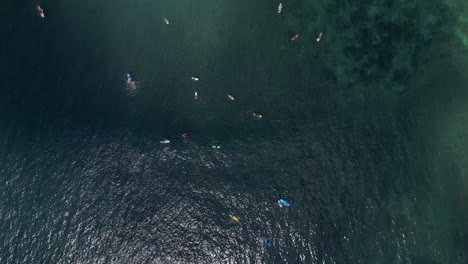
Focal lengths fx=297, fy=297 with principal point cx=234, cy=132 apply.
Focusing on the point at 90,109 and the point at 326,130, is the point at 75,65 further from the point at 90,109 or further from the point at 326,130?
the point at 326,130

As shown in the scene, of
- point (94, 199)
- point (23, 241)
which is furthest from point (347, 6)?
point (23, 241)

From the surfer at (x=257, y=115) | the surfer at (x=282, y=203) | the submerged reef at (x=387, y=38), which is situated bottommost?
the surfer at (x=282, y=203)

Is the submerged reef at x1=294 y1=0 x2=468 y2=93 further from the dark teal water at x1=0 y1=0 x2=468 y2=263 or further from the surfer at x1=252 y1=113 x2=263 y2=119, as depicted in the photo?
the surfer at x1=252 y1=113 x2=263 y2=119

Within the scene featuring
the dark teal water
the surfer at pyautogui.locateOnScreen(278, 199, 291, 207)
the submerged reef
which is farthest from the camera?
the submerged reef

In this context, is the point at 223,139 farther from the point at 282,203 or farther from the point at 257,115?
the point at 282,203

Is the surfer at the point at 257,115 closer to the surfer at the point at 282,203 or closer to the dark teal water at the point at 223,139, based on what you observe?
the dark teal water at the point at 223,139

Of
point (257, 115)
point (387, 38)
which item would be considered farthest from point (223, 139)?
point (387, 38)

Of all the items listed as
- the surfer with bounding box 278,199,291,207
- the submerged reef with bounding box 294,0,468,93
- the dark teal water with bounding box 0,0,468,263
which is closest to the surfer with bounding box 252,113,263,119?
the dark teal water with bounding box 0,0,468,263

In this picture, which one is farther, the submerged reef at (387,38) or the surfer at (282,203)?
the submerged reef at (387,38)

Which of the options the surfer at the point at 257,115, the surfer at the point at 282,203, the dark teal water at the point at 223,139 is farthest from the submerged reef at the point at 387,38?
the surfer at the point at 282,203

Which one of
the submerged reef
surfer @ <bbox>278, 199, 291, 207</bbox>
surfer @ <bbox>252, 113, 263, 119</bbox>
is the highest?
the submerged reef
